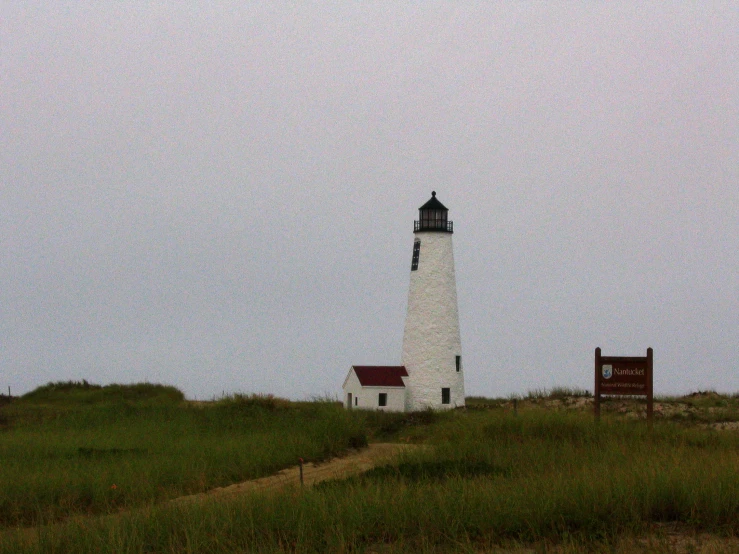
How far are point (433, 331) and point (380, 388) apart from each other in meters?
3.23

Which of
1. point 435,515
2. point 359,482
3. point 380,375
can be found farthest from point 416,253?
point 435,515

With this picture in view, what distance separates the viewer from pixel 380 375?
34.9m

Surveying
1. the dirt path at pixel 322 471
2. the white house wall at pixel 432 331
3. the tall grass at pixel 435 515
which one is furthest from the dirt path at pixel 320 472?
the white house wall at pixel 432 331

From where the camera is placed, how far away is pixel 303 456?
16.6 metres

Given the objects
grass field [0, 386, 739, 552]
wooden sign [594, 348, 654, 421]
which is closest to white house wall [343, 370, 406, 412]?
grass field [0, 386, 739, 552]

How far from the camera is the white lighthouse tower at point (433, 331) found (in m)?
34.7

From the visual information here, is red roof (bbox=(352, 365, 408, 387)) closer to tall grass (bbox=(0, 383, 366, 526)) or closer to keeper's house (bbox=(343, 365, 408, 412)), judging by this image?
keeper's house (bbox=(343, 365, 408, 412))

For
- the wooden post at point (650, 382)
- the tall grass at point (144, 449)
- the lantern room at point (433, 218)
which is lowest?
the tall grass at point (144, 449)

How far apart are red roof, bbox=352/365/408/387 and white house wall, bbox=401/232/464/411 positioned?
18.9 inches

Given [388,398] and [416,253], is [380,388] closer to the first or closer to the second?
[388,398]

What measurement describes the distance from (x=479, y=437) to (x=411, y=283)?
1803 cm

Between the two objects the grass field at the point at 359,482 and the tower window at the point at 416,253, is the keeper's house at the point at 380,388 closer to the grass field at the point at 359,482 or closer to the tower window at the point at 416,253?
the tower window at the point at 416,253

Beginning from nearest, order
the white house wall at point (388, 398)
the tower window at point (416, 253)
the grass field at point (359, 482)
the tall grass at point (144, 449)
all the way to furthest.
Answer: the grass field at point (359, 482) < the tall grass at point (144, 449) < the white house wall at point (388, 398) < the tower window at point (416, 253)

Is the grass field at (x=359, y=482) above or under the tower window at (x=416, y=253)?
under
